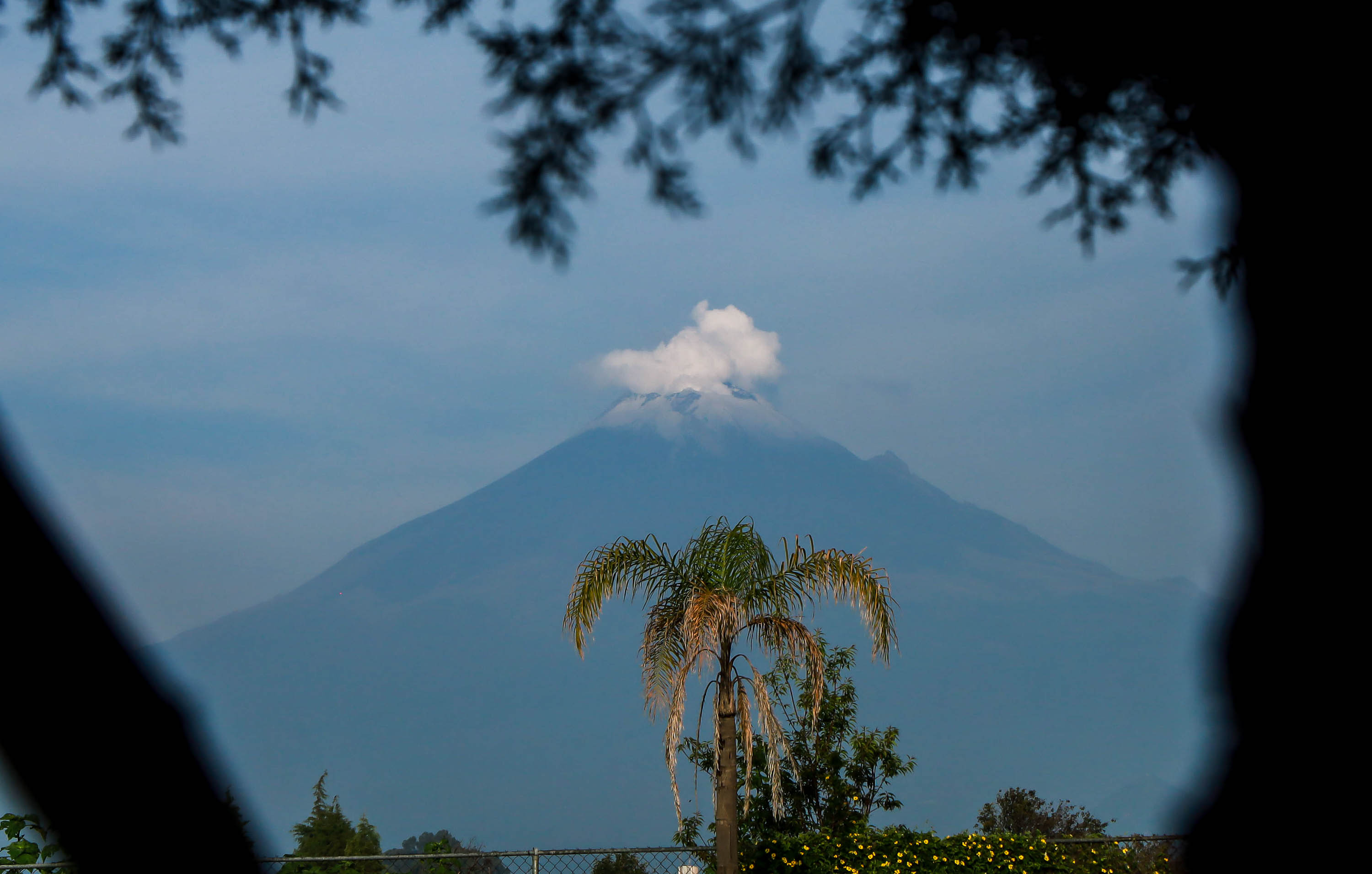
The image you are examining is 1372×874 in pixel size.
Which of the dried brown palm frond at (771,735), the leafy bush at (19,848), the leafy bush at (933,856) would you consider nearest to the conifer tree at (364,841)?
the leafy bush at (19,848)

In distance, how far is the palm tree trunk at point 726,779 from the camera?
8594 mm

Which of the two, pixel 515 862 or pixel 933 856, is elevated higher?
pixel 515 862

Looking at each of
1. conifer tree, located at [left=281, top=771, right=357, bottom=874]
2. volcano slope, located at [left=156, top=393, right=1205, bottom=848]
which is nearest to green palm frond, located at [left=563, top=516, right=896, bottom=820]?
conifer tree, located at [left=281, top=771, right=357, bottom=874]

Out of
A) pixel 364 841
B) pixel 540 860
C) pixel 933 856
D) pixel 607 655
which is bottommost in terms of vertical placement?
pixel 933 856

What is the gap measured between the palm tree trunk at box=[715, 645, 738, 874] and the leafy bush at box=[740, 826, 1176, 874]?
3.67 ft

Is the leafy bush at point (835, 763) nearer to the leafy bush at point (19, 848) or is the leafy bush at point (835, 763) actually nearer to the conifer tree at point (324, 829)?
the conifer tree at point (324, 829)

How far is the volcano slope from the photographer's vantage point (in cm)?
15662

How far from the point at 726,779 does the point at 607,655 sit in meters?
164

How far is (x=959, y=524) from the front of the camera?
183625 millimetres

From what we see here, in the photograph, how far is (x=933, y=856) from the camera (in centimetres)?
1002

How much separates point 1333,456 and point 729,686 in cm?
816

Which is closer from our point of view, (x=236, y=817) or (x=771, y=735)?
(x=236, y=817)

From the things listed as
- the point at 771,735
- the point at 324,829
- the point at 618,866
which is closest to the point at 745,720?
the point at 771,735

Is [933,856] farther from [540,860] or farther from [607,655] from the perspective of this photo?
[607,655]
